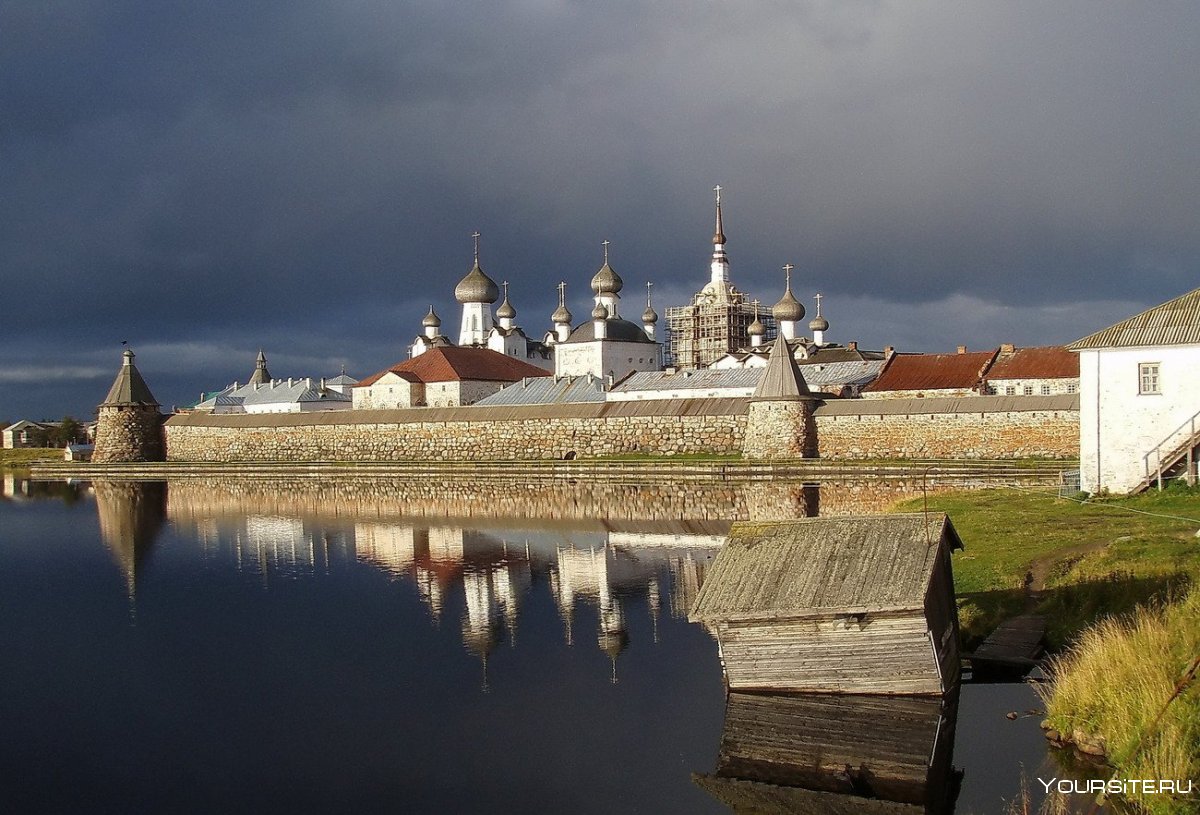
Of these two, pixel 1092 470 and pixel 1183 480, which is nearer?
pixel 1183 480

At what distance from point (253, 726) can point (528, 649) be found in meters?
3.36

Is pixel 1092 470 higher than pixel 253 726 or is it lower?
higher

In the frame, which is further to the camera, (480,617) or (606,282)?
(606,282)

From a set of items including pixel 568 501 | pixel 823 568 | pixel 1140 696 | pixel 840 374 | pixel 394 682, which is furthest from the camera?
pixel 840 374

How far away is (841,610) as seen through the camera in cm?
888

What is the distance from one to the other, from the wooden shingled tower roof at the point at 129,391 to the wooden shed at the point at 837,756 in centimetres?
4523

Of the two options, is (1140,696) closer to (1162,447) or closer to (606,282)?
(1162,447)

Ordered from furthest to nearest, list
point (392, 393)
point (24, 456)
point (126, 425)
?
point (24, 456)
point (392, 393)
point (126, 425)

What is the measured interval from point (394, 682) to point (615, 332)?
144 ft

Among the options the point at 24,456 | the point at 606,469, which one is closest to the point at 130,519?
the point at 606,469

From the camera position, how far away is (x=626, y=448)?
39.7 metres

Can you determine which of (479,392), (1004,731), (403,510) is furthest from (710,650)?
(479,392)

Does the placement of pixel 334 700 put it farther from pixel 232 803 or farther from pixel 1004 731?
pixel 1004 731

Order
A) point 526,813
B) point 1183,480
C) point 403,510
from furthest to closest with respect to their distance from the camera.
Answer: point 403,510 < point 1183,480 < point 526,813
